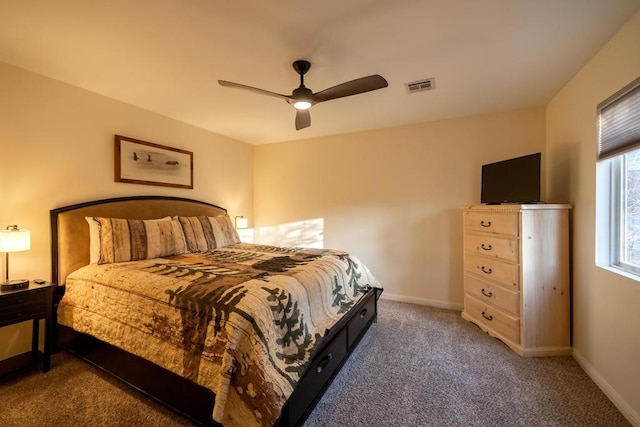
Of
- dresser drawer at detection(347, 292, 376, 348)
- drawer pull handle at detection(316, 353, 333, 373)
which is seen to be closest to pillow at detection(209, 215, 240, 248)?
dresser drawer at detection(347, 292, 376, 348)

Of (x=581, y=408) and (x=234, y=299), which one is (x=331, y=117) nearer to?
(x=234, y=299)

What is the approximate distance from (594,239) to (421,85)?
187 cm

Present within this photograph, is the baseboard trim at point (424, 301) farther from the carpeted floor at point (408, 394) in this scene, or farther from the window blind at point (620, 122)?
the window blind at point (620, 122)

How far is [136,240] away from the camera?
2.47m

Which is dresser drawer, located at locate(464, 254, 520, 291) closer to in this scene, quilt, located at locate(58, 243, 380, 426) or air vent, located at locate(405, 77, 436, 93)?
quilt, located at locate(58, 243, 380, 426)

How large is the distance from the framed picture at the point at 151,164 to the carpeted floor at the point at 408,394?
1.86 m

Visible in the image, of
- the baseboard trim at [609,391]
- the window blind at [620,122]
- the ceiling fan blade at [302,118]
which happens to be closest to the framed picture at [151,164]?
the ceiling fan blade at [302,118]

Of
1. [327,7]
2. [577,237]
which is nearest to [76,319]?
[327,7]

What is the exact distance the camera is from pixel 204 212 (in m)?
3.70

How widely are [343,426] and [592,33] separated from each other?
9.74 ft

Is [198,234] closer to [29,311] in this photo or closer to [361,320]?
[29,311]

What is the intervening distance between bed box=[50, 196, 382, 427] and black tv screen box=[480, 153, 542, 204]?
1609 mm

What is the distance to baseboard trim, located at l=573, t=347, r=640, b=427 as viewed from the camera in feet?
5.04

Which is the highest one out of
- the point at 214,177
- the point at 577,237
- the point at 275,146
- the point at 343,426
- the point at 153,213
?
the point at 275,146
